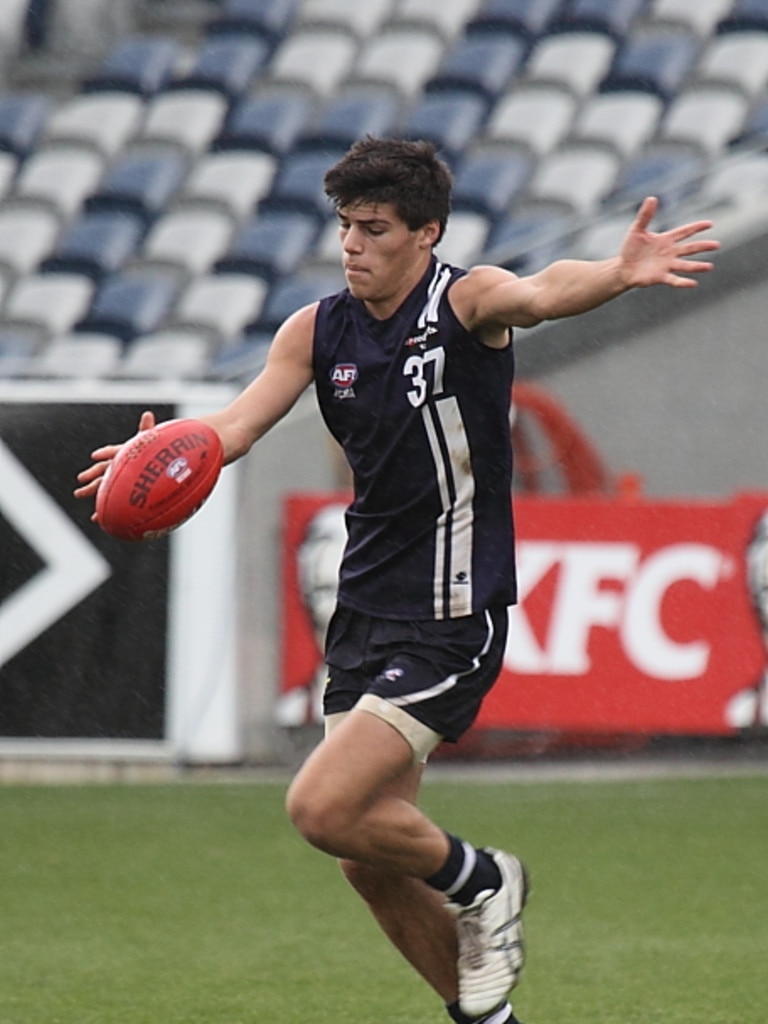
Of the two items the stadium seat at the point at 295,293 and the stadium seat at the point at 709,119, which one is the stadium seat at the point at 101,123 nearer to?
the stadium seat at the point at 295,293

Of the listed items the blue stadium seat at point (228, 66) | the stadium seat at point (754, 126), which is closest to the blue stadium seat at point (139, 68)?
the blue stadium seat at point (228, 66)

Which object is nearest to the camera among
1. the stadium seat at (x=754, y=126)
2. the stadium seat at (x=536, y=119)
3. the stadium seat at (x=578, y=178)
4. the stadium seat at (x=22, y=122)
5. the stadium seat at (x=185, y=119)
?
the stadium seat at (x=754, y=126)

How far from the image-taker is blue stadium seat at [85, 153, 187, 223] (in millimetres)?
15227

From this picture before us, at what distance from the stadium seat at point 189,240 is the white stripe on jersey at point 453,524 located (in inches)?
409

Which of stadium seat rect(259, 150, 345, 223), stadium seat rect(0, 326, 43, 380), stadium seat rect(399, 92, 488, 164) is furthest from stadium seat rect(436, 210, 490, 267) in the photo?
stadium seat rect(0, 326, 43, 380)

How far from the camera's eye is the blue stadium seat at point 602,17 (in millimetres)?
15492

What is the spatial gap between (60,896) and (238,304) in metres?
7.54

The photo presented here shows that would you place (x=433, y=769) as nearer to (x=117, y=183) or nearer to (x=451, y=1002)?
(x=451, y=1002)

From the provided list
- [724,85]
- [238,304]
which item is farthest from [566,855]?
[724,85]

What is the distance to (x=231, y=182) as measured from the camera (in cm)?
1514

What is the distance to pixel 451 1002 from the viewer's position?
14.6 feet

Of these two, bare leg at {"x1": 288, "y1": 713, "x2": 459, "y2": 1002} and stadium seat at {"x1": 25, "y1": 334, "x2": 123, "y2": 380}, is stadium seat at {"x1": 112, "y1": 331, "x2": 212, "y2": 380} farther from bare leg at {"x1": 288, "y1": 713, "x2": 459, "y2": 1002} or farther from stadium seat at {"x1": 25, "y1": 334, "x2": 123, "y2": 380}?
bare leg at {"x1": 288, "y1": 713, "x2": 459, "y2": 1002}

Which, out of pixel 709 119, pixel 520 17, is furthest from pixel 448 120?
pixel 709 119

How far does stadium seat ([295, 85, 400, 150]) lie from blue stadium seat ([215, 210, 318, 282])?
31.7 inches
